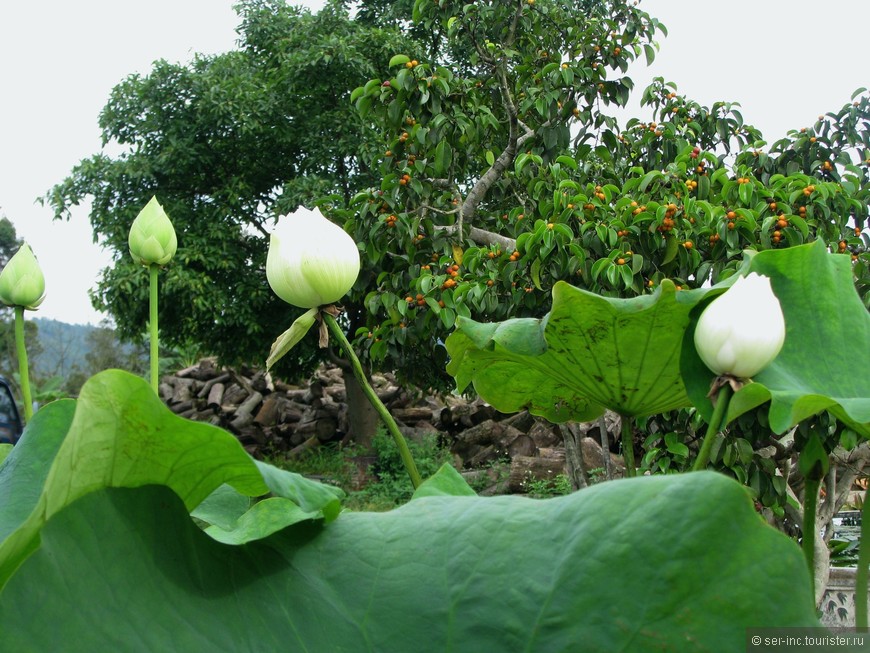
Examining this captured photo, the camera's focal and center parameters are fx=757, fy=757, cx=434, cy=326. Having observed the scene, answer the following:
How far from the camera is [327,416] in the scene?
6633mm

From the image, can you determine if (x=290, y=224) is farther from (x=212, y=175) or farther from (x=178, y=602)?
(x=212, y=175)

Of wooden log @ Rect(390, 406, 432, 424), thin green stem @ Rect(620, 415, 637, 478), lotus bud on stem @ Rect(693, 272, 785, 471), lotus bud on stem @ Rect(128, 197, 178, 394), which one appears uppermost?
lotus bud on stem @ Rect(128, 197, 178, 394)

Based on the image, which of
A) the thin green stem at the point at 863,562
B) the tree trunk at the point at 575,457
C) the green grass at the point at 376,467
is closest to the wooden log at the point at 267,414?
the green grass at the point at 376,467

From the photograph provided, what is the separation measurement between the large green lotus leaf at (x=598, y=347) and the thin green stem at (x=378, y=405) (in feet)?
0.26

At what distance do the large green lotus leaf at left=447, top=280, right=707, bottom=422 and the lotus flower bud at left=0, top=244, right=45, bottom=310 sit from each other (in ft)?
1.10

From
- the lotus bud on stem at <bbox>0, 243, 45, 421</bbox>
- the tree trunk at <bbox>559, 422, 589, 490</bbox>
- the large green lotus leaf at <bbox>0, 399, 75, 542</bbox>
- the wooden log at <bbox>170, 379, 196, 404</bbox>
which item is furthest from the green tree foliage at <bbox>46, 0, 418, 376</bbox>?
the large green lotus leaf at <bbox>0, 399, 75, 542</bbox>

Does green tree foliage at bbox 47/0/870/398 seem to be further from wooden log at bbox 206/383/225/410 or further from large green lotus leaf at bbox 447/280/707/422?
large green lotus leaf at bbox 447/280/707/422

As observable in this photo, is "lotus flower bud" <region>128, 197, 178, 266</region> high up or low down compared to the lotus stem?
up

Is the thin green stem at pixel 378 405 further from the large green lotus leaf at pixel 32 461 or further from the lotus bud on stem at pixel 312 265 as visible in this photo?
the large green lotus leaf at pixel 32 461

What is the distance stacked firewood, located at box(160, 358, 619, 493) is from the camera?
527cm

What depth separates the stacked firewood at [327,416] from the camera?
5.27 meters

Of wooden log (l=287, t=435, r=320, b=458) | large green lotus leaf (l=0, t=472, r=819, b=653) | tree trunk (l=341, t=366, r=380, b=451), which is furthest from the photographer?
wooden log (l=287, t=435, r=320, b=458)

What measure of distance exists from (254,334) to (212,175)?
135 centimetres

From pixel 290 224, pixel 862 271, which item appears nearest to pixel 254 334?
pixel 862 271
